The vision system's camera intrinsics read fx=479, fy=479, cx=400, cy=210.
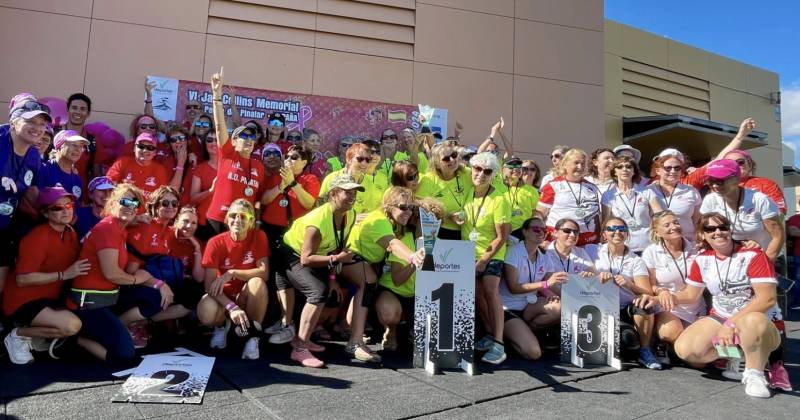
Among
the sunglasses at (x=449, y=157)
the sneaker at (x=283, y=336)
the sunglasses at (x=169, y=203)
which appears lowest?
the sneaker at (x=283, y=336)

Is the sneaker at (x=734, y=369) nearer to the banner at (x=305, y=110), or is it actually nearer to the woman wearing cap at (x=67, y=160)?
the banner at (x=305, y=110)

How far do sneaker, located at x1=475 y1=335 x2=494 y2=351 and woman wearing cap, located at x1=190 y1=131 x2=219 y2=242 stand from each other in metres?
2.78

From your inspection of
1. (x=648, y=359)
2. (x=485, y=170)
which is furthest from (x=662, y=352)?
(x=485, y=170)

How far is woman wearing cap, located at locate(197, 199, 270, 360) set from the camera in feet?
13.1

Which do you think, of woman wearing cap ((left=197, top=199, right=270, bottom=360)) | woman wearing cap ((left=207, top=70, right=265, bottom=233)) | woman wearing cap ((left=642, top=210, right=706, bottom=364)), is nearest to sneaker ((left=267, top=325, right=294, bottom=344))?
woman wearing cap ((left=197, top=199, right=270, bottom=360))

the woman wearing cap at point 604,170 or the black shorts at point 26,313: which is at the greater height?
the woman wearing cap at point 604,170

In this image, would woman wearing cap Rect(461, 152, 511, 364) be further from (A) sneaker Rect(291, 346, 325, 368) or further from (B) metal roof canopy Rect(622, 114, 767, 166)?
(B) metal roof canopy Rect(622, 114, 767, 166)

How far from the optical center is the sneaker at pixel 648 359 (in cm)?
400

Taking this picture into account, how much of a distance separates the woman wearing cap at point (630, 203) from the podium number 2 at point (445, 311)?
7.07 ft

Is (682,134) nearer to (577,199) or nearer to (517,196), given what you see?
(577,199)

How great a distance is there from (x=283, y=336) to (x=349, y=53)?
557cm

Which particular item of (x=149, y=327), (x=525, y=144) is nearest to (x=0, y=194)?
(x=149, y=327)

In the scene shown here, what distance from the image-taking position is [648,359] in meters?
4.07

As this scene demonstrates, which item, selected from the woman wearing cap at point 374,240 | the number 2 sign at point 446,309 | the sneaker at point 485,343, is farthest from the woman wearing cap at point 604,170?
the woman wearing cap at point 374,240
